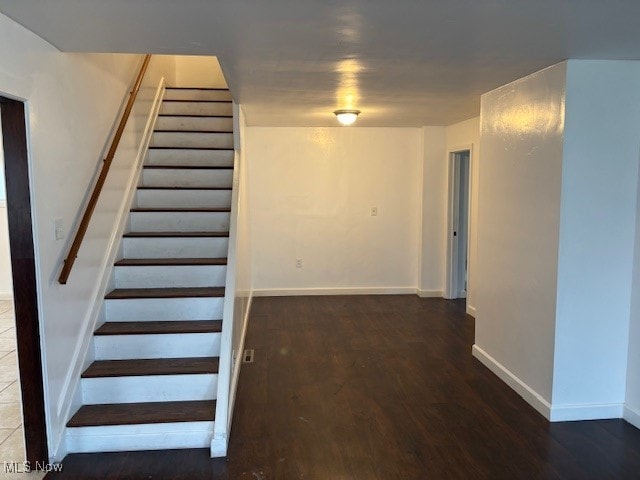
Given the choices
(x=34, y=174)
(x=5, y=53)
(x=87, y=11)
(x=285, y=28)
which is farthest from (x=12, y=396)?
(x=285, y=28)

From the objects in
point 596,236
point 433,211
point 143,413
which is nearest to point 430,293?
point 433,211

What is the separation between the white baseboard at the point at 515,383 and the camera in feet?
10.2

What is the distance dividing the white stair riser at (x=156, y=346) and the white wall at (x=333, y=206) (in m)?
3.22

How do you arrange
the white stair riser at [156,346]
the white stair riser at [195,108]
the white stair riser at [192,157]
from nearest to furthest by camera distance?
the white stair riser at [156,346] → the white stair riser at [192,157] → the white stair riser at [195,108]

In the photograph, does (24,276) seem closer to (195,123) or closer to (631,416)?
(195,123)

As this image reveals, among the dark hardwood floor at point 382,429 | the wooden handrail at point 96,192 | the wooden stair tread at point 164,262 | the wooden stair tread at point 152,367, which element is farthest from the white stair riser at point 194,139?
the wooden stair tread at point 152,367

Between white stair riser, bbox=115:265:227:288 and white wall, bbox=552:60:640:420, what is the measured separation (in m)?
2.39

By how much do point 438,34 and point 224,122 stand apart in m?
3.26

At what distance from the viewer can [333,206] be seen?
6355mm

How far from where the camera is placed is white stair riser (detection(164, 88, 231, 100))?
563cm

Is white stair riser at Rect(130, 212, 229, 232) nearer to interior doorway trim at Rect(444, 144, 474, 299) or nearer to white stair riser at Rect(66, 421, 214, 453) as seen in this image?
white stair riser at Rect(66, 421, 214, 453)

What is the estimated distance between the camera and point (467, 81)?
345 centimetres

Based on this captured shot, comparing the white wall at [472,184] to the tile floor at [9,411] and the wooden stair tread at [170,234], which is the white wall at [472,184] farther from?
the tile floor at [9,411]

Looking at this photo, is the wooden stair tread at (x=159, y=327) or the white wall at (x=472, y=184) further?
the white wall at (x=472, y=184)
